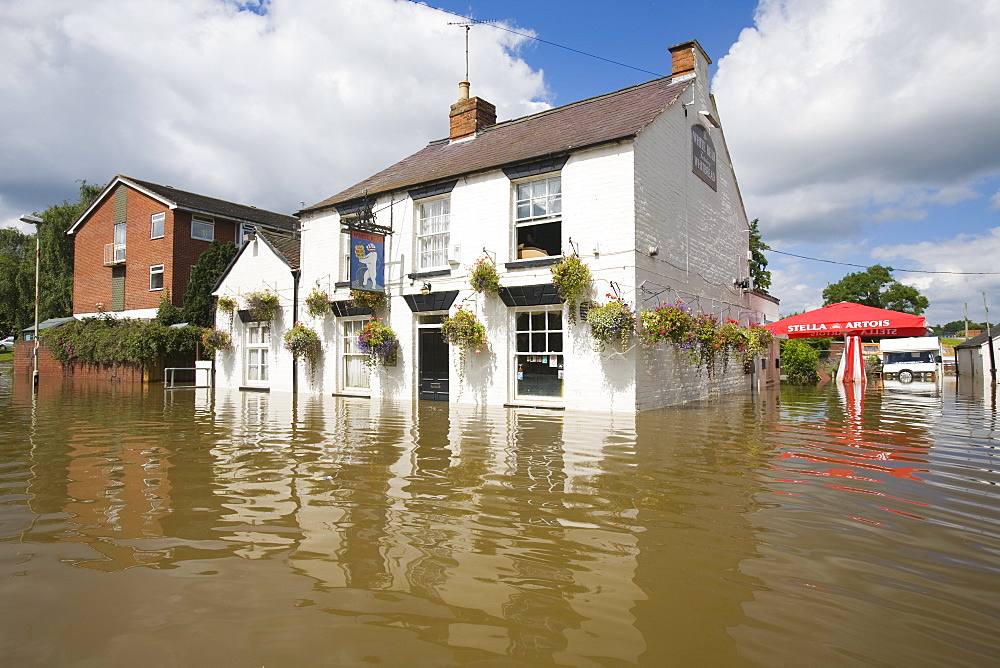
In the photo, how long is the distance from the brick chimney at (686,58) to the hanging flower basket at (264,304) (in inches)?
508

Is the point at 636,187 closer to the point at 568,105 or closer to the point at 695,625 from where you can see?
the point at 568,105

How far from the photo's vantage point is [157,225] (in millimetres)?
25609

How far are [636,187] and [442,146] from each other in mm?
7784

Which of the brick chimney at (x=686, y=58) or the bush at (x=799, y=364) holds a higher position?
the brick chimney at (x=686, y=58)

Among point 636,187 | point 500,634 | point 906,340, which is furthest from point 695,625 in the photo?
point 906,340

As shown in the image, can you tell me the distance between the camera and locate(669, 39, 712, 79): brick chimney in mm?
14086

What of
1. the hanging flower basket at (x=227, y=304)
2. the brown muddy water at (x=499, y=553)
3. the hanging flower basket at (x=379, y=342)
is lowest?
the brown muddy water at (x=499, y=553)

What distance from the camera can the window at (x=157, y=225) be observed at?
25.4 metres

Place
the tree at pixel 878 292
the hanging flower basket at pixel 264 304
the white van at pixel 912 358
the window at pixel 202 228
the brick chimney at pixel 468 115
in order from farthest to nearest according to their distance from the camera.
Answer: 1. the tree at pixel 878 292
2. the white van at pixel 912 358
3. the window at pixel 202 228
4. the hanging flower basket at pixel 264 304
5. the brick chimney at pixel 468 115

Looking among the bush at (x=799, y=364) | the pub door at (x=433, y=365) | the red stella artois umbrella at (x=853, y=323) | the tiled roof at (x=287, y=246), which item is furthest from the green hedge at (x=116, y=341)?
the bush at (x=799, y=364)

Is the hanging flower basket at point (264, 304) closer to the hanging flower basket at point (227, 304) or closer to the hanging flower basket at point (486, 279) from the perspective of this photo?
the hanging flower basket at point (227, 304)

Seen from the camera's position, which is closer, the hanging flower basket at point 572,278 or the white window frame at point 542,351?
the hanging flower basket at point 572,278

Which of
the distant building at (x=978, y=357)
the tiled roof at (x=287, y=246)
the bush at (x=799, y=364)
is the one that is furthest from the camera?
the distant building at (x=978, y=357)

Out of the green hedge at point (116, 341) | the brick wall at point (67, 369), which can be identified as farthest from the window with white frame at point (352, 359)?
the brick wall at point (67, 369)
